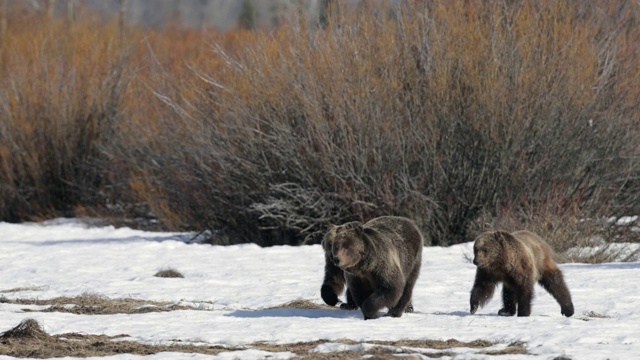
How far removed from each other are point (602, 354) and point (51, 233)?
16897 millimetres

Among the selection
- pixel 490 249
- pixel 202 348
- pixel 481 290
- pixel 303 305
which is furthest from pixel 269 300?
pixel 202 348

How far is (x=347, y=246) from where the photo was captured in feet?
32.4

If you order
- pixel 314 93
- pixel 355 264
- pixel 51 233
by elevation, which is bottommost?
pixel 51 233

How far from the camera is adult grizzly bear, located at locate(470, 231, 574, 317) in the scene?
1026cm

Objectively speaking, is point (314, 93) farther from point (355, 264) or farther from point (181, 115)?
point (355, 264)

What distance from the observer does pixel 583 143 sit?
67.1ft

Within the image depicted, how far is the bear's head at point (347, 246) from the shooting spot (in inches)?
386

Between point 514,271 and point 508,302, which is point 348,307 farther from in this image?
point 514,271

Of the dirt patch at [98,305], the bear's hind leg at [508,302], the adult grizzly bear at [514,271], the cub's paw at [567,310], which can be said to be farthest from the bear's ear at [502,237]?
the dirt patch at [98,305]

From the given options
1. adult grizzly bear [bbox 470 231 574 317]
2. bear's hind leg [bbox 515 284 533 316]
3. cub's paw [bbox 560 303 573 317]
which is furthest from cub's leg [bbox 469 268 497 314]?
cub's paw [bbox 560 303 573 317]

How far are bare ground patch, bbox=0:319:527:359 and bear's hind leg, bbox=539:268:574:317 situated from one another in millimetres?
1863

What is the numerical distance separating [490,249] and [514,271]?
32 centimetres

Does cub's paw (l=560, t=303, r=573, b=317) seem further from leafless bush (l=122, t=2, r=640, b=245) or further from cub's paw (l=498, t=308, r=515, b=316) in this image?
leafless bush (l=122, t=2, r=640, b=245)

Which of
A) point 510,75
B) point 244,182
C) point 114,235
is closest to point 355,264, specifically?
point 510,75
